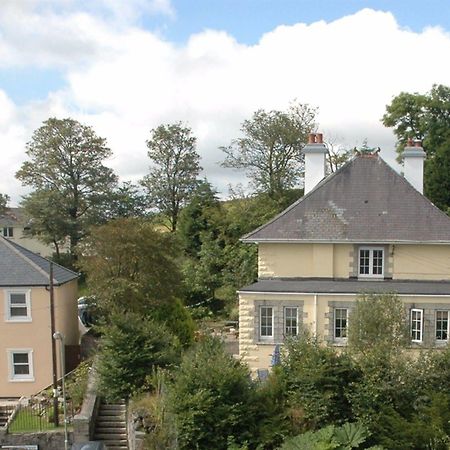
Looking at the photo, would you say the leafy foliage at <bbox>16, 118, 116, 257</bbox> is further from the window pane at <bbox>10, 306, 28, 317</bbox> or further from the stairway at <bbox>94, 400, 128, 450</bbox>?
the stairway at <bbox>94, 400, 128, 450</bbox>

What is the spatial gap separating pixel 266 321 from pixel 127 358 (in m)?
6.77

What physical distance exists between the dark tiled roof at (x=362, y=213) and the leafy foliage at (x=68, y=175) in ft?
78.6

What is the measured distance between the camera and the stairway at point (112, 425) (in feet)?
63.2

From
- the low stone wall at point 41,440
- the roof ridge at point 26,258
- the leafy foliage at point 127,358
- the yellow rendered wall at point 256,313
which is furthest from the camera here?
the roof ridge at point 26,258

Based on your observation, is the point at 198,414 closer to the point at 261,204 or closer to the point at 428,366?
the point at 428,366

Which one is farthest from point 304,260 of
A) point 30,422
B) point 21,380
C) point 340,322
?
point 21,380

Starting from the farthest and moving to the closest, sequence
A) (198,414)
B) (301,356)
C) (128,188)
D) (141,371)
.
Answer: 1. (128,188)
2. (141,371)
3. (301,356)
4. (198,414)

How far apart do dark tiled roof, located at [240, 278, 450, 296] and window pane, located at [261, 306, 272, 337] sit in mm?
901

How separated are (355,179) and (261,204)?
16.5 metres

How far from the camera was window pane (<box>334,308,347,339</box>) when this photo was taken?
74.8 feet

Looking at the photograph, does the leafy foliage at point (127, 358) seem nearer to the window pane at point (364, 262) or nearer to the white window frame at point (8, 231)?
the window pane at point (364, 262)

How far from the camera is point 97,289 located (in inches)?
934

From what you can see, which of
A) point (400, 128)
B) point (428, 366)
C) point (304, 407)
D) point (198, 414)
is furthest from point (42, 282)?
point (400, 128)

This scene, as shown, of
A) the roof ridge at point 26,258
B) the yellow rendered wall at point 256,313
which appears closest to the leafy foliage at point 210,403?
the yellow rendered wall at point 256,313
